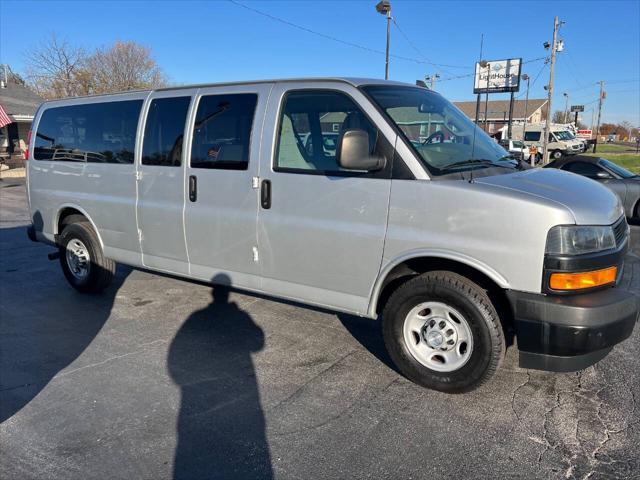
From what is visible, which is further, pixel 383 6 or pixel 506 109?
pixel 506 109

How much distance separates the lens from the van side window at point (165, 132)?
477 cm

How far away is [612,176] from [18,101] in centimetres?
3309

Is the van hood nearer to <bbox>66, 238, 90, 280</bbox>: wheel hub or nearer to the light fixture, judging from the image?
<bbox>66, 238, 90, 280</bbox>: wheel hub

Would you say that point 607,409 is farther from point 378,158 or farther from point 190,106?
point 190,106

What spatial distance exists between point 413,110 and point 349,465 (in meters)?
2.67

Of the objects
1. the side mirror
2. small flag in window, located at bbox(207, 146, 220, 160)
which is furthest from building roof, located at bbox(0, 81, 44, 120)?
the side mirror

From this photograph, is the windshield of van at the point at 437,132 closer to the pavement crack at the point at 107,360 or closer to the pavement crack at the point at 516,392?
the pavement crack at the point at 516,392

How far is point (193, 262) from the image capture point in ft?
15.8

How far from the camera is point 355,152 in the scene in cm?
345

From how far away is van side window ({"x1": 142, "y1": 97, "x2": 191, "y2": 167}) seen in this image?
4766 millimetres

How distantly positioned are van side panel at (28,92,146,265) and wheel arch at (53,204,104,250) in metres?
0.01

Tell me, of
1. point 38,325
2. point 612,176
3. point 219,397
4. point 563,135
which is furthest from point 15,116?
point 563,135

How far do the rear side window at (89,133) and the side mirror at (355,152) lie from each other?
2685 millimetres

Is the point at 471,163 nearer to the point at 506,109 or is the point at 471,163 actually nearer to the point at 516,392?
the point at 516,392
